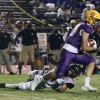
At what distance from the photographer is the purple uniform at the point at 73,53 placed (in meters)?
10.4

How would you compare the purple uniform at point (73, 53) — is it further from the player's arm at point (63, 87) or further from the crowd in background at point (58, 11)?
the crowd in background at point (58, 11)

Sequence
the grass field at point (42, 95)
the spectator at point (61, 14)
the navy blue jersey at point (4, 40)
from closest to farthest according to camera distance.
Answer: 1. the grass field at point (42, 95)
2. the navy blue jersey at point (4, 40)
3. the spectator at point (61, 14)

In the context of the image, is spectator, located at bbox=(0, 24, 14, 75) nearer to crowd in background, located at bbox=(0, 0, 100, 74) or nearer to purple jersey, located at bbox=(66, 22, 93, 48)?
crowd in background, located at bbox=(0, 0, 100, 74)

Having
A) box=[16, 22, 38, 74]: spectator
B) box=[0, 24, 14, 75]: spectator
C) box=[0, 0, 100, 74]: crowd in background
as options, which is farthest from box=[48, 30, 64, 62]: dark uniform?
box=[0, 0, 100, 74]: crowd in background

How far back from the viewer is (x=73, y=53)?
34.5 ft

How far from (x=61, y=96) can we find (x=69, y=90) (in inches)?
65.6

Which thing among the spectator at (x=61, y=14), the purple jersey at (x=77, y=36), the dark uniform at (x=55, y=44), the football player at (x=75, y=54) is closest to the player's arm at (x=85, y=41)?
the football player at (x=75, y=54)

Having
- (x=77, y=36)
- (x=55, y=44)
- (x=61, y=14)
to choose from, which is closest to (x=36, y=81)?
(x=77, y=36)

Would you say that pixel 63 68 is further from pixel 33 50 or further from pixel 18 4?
pixel 18 4

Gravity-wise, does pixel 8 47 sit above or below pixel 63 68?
below

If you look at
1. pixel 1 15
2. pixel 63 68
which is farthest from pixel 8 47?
pixel 63 68

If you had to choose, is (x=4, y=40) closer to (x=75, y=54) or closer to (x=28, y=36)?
(x=28, y=36)

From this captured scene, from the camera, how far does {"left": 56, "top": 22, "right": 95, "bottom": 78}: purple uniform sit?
10.4m

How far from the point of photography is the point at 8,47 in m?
17.9
